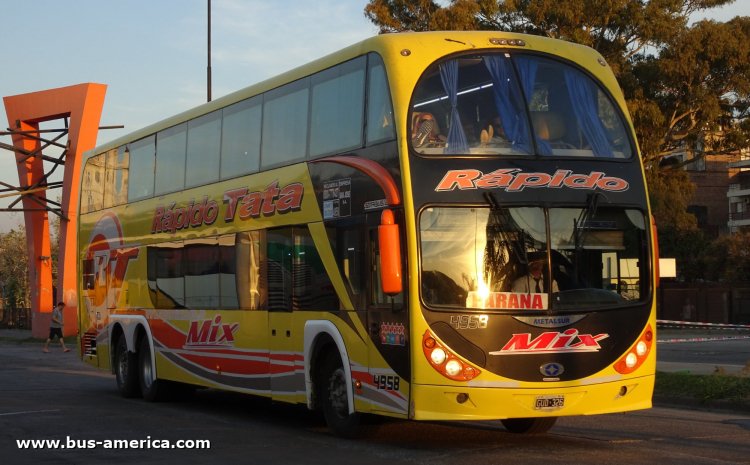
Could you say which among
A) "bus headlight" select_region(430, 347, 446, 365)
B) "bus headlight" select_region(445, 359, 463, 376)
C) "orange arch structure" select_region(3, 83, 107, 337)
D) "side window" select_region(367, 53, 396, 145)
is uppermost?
"orange arch structure" select_region(3, 83, 107, 337)

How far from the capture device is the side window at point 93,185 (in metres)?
22.3

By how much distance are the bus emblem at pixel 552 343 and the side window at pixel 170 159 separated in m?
8.02

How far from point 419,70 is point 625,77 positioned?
30.7 metres

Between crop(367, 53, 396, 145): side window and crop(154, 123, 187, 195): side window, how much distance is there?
6.16 meters

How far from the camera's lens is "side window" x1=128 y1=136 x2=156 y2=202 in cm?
1980

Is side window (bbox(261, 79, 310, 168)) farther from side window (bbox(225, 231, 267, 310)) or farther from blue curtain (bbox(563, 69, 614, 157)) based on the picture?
blue curtain (bbox(563, 69, 614, 157))

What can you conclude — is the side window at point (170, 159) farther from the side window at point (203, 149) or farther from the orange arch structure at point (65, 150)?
the orange arch structure at point (65, 150)

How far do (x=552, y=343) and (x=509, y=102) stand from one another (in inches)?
98.2

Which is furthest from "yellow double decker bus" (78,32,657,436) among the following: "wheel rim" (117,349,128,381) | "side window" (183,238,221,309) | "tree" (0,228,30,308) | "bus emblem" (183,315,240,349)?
"tree" (0,228,30,308)

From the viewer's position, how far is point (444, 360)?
460 inches

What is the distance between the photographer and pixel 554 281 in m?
12.0

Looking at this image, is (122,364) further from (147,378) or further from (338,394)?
(338,394)

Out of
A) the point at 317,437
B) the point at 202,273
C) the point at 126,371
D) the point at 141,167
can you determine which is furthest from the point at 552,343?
the point at 126,371

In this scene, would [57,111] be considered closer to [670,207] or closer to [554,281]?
[670,207]
